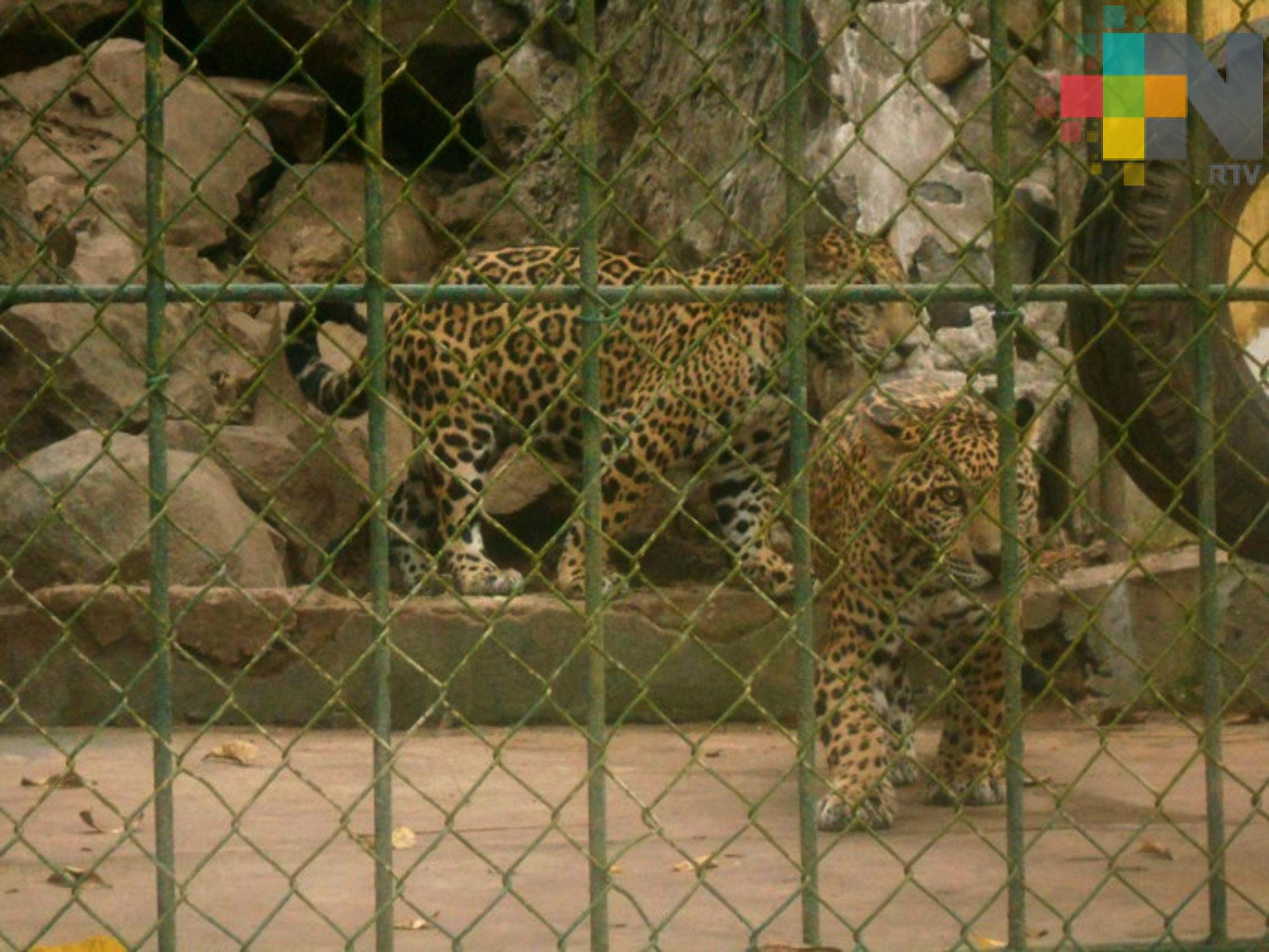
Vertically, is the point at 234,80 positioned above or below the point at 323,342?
above

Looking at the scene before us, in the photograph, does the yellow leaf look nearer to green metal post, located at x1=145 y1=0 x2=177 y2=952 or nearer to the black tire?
green metal post, located at x1=145 y1=0 x2=177 y2=952

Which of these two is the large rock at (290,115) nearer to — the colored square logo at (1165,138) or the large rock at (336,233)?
the large rock at (336,233)

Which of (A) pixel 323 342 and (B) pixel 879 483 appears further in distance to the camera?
(A) pixel 323 342

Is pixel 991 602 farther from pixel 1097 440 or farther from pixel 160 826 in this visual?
pixel 160 826

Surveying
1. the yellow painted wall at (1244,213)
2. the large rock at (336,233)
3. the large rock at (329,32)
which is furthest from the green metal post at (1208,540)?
the large rock at (329,32)

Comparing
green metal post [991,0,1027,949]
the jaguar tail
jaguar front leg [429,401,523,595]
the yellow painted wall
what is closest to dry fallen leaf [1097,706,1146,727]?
the yellow painted wall

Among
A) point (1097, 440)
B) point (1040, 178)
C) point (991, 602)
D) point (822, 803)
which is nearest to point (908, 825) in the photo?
point (822, 803)

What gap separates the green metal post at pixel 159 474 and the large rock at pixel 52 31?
9105mm

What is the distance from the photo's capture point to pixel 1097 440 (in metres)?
9.04

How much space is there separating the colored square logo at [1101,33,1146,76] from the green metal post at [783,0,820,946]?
84 cm

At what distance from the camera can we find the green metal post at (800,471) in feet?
11.3

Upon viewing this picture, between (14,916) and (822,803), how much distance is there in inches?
96.8

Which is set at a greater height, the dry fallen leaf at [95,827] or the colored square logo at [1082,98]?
the colored square logo at [1082,98]

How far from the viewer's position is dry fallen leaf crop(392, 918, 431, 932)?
4.03 meters
